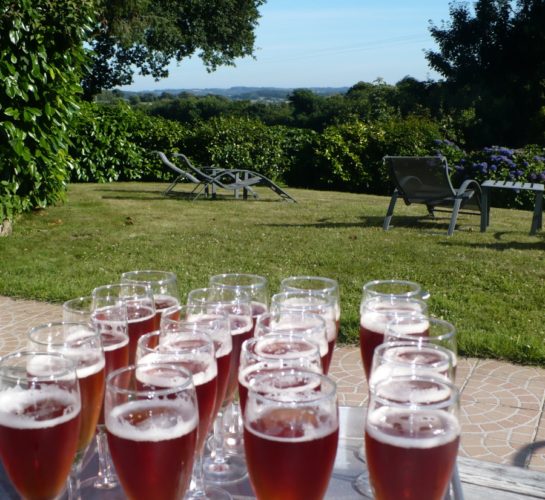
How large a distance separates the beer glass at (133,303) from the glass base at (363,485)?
1.89 ft

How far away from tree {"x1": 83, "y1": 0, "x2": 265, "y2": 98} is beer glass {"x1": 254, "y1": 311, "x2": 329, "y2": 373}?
31.9m

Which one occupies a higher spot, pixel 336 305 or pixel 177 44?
pixel 177 44

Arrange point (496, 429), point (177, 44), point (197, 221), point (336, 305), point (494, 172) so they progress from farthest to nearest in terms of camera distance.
Result: point (177, 44) → point (494, 172) → point (197, 221) → point (496, 429) → point (336, 305)

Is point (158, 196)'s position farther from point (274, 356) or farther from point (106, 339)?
point (274, 356)

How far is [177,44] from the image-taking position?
110 feet

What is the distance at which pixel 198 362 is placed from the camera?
129 cm

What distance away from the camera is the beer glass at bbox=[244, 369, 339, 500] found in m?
1.07

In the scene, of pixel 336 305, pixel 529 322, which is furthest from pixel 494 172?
pixel 336 305

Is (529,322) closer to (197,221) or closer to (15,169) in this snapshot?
(15,169)

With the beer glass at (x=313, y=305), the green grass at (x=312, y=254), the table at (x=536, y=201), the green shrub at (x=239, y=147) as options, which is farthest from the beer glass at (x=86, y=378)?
the green shrub at (x=239, y=147)

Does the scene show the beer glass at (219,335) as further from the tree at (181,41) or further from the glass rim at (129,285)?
the tree at (181,41)

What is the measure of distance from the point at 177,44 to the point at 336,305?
110 ft

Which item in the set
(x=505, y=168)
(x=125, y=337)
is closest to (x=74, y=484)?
(x=125, y=337)

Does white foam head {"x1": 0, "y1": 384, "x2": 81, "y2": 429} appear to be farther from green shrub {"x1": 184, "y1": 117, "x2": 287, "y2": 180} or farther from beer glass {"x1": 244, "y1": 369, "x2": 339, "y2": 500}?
green shrub {"x1": 184, "y1": 117, "x2": 287, "y2": 180}
